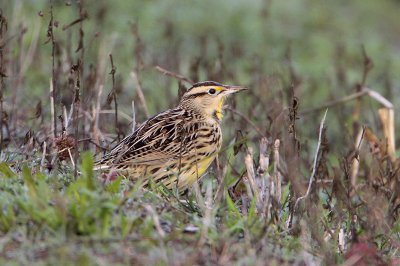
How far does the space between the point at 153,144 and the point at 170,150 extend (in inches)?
4.8

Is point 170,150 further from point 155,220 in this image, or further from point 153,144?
point 155,220

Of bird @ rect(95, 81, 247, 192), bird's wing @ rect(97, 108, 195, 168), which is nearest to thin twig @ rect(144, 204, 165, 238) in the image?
bird @ rect(95, 81, 247, 192)

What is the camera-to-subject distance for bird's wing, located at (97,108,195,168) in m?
6.25

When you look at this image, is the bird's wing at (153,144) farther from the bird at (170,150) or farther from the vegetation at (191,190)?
the vegetation at (191,190)

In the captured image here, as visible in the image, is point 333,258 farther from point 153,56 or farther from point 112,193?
point 153,56

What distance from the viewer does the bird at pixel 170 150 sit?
6.21m

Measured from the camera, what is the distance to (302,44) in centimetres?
1377

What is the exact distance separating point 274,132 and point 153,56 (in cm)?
459

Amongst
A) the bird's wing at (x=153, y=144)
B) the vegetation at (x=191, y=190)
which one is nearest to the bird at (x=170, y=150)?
the bird's wing at (x=153, y=144)

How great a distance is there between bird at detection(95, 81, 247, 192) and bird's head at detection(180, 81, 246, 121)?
35 millimetres

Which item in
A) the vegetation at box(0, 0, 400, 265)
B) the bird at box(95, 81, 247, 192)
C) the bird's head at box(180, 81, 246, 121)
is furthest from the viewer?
the bird's head at box(180, 81, 246, 121)

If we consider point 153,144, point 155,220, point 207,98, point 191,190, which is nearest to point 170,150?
point 153,144

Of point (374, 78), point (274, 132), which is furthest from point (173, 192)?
point (374, 78)

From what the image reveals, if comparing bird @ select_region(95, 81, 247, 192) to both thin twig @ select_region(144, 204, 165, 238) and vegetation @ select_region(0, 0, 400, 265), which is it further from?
thin twig @ select_region(144, 204, 165, 238)
